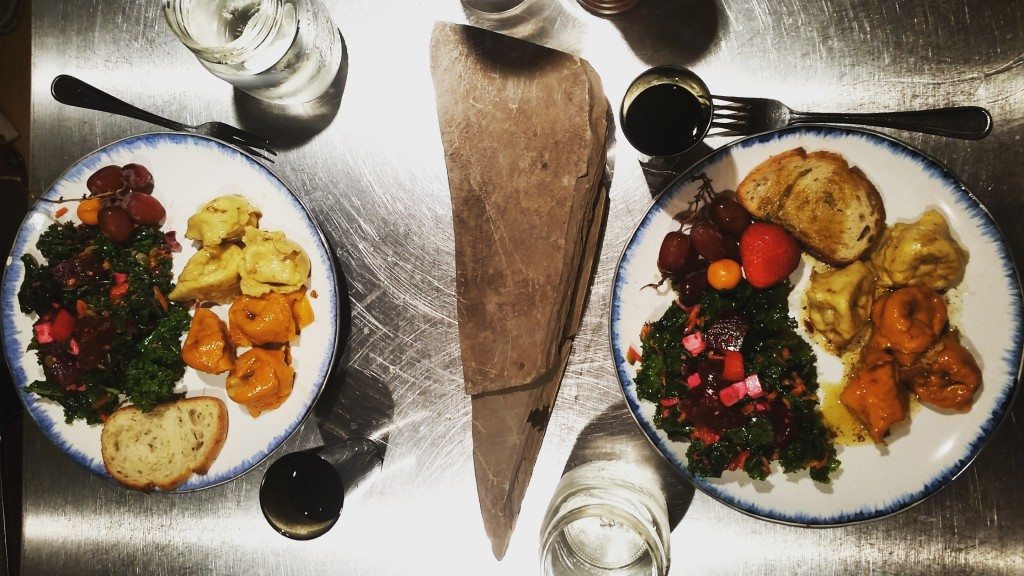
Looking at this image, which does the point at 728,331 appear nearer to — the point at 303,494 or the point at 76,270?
the point at 303,494

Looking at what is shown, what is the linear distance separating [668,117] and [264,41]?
42.7 inches

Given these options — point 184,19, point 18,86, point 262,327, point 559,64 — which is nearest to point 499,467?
point 262,327

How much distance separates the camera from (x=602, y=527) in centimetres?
175

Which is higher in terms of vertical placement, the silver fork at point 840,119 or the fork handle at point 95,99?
the silver fork at point 840,119

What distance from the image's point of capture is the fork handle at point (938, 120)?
1716mm

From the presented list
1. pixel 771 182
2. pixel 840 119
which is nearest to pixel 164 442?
pixel 771 182

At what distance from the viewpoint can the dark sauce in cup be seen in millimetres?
1666

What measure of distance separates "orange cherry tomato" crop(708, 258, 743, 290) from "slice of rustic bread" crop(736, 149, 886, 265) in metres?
0.15

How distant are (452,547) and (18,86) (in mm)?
2503

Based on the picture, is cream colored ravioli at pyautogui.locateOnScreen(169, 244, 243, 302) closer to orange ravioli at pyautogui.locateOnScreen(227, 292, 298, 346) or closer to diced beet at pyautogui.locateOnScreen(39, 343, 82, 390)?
orange ravioli at pyautogui.locateOnScreen(227, 292, 298, 346)

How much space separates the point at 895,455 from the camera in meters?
1.63

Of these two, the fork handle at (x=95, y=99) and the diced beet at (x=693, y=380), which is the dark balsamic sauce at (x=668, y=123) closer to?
the diced beet at (x=693, y=380)

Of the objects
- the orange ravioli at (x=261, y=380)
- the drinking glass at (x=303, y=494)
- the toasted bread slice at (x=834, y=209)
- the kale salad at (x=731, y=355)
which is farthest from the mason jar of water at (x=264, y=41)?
the toasted bread slice at (x=834, y=209)

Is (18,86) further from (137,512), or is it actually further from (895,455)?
(895,455)
